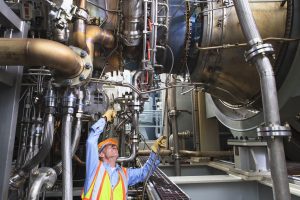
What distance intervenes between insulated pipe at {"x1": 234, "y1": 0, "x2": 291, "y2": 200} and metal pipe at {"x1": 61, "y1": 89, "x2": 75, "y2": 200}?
71 cm

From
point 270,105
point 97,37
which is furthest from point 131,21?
point 270,105

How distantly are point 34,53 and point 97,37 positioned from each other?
0.50m

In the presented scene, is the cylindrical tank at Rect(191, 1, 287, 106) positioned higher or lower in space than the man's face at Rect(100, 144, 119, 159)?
higher

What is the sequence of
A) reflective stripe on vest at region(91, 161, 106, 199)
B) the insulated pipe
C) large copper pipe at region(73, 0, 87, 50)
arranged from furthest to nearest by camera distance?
reflective stripe on vest at region(91, 161, 106, 199) < large copper pipe at region(73, 0, 87, 50) < the insulated pipe

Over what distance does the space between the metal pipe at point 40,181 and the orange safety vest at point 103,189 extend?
264 millimetres

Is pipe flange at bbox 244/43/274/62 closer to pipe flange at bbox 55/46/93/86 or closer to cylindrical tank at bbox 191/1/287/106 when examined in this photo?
cylindrical tank at bbox 191/1/287/106

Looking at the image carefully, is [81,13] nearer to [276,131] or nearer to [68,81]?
[68,81]

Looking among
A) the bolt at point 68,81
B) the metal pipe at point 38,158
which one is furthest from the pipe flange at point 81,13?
the metal pipe at point 38,158

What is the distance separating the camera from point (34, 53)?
0.83 m

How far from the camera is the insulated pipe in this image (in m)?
0.70

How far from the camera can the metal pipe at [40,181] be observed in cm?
95

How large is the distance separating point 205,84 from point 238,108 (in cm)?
52

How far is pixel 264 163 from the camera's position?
157cm

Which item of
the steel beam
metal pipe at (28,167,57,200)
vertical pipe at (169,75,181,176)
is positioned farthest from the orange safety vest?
vertical pipe at (169,75,181,176)
